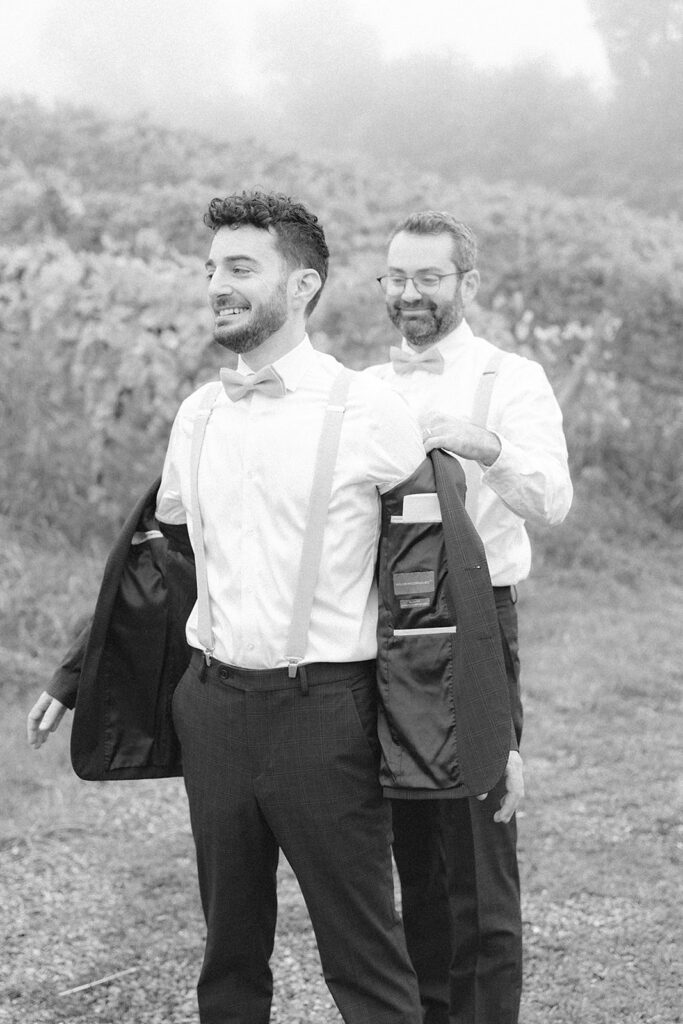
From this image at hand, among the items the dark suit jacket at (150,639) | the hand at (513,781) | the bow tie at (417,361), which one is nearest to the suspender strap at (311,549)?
the dark suit jacket at (150,639)

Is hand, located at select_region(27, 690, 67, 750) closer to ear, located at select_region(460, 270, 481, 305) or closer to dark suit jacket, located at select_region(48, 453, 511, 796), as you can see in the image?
dark suit jacket, located at select_region(48, 453, 511, 796)

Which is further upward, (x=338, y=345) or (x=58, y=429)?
(x=338, y=345)

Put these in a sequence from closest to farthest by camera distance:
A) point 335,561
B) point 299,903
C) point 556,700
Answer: point 335,561, point 299,903, point 556,700

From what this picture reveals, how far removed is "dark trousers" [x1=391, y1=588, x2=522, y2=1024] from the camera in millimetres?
2898

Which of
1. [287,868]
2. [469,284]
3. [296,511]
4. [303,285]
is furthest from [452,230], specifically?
[287,868]

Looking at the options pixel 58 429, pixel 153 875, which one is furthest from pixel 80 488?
pixel 153 875

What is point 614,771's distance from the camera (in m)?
5.35

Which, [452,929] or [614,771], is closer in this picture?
[452,929]

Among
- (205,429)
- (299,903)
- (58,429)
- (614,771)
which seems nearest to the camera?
(205,429)

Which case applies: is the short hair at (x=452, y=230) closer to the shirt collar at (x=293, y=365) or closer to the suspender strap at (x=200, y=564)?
the shirt collar at (x=293, y=365)

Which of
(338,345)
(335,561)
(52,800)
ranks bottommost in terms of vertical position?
(52,800)

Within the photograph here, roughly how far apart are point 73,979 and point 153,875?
73 centimetres

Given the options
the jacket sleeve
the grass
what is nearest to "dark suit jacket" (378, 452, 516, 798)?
the jacket sleeve

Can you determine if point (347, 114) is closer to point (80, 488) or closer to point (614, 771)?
point (80, 488)
